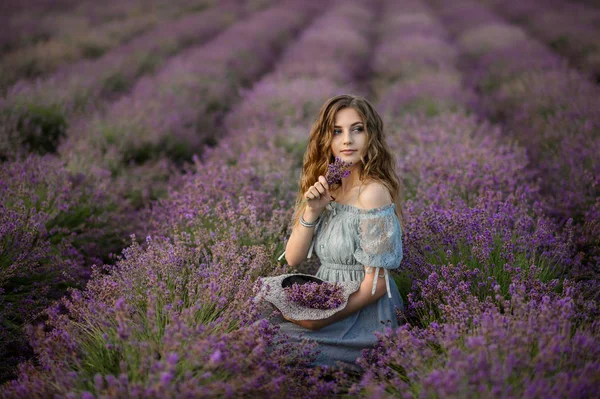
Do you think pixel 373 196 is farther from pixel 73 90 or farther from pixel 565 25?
pixel 565 25

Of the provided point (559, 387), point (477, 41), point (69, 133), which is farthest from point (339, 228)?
point (477, 41)

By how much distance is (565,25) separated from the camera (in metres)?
10.5

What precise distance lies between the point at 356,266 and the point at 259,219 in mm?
1041

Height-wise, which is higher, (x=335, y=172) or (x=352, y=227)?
(x=335, y=172)

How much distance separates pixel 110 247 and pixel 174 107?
2894 mm

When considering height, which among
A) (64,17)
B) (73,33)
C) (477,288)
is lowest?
(477,288)

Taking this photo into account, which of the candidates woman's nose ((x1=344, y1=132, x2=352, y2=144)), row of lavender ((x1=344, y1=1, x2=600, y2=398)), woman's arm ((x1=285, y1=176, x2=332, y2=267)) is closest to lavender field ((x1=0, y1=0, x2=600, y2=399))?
row of lavender ((x1=344, y1=1, x2=600, y2=398))

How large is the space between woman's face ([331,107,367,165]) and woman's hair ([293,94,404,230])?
20 millimetres

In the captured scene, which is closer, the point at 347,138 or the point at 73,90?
the point at 347,138

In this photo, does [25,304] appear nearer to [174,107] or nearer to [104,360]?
[104,360]

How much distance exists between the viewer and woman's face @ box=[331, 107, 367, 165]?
7.08 feet

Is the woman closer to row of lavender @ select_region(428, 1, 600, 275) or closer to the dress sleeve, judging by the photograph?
the dress sleeve

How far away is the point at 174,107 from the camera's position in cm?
578

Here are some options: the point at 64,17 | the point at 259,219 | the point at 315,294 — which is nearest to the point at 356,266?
the point at 315,294
